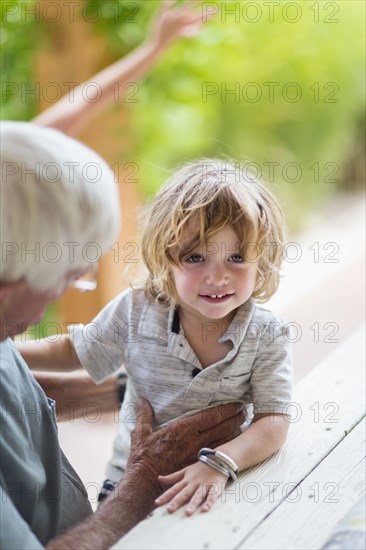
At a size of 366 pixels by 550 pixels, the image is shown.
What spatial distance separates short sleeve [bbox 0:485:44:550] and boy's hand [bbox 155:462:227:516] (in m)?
0.21

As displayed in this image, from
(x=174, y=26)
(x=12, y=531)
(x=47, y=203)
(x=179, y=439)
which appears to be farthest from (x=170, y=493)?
(x=174, y=26)

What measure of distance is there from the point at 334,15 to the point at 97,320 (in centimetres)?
398

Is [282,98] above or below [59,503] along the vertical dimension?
above

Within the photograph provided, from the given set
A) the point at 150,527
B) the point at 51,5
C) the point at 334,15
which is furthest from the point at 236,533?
the point at 334,15

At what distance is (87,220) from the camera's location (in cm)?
98

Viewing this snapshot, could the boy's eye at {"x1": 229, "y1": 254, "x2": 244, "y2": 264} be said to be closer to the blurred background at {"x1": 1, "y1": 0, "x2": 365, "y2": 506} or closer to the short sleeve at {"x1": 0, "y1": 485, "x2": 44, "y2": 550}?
the blurred background at {"x1": 1, "y1": 0, "x2": 365, "y2": 506}

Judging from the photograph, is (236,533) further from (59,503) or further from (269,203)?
(269,203)

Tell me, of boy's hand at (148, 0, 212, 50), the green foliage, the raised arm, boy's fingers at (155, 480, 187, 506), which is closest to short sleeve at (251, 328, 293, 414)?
boy's fingers at (155, 480, 187, 506)

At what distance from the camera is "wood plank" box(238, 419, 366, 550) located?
3.57 feet

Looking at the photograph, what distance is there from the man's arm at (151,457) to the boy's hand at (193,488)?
0.05 m

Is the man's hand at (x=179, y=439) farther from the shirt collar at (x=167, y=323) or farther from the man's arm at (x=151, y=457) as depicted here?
the shirt collar at (x=167, y=323)

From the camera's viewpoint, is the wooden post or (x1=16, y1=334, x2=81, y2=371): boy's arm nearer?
(x1=16, y1=334, x2=81, y2=371): boy's arm

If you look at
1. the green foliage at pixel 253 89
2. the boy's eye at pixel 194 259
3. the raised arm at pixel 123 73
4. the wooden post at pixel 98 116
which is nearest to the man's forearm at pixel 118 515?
the boy's eye at pixel 194 259

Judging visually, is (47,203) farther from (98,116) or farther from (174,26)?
(98,116)
